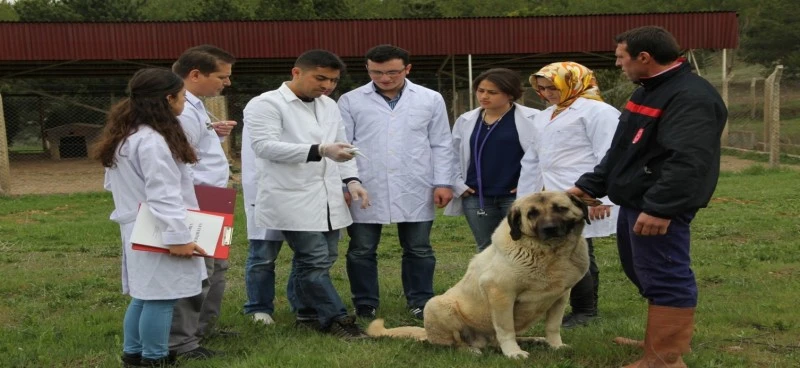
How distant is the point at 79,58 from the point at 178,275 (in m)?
17.0

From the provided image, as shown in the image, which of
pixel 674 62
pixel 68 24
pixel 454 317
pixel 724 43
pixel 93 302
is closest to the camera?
pixel 674 62

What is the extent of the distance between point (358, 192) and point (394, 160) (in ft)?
1.58

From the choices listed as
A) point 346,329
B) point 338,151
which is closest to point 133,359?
point 346,329

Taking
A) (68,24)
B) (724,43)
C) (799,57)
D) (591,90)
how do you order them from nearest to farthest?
(591,90) < (68,24) < (724,43) < (799,57)

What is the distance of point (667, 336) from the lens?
4.07m

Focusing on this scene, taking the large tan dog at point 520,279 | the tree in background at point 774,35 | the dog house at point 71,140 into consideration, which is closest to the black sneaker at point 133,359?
the large tan dog at point 520,279

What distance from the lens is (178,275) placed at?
13.6 feet

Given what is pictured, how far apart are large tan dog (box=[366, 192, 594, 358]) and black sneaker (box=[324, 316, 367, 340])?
57 cm

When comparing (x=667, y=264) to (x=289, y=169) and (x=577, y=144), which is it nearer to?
(x=577, y=144)

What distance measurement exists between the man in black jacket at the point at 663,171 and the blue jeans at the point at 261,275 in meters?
2.50

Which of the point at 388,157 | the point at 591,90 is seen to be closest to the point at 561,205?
the point at 591,90

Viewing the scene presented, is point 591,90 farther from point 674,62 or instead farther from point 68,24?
point 68,24

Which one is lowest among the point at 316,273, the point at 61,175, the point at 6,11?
the point at 61,175

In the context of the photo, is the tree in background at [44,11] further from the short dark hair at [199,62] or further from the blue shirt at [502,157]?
the blue shirt at [502,157]
